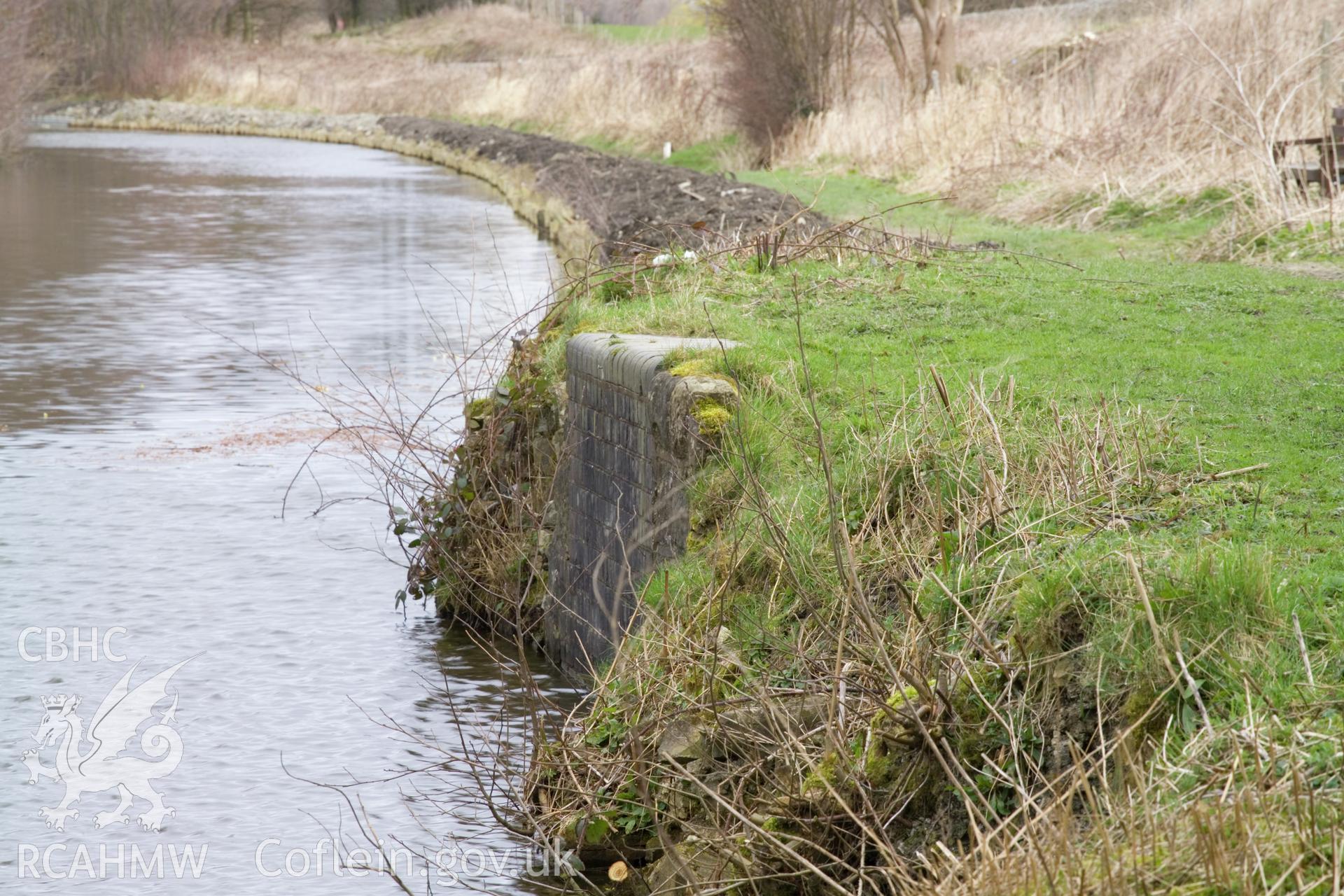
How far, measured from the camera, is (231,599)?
881cm

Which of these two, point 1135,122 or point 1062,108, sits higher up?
point 1062,108

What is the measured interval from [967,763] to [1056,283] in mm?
6276

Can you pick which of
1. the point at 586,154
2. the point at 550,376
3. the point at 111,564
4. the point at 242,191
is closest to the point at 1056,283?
the point at 550,376

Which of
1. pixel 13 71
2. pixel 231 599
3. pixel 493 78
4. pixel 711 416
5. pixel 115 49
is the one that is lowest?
pixel 231 599

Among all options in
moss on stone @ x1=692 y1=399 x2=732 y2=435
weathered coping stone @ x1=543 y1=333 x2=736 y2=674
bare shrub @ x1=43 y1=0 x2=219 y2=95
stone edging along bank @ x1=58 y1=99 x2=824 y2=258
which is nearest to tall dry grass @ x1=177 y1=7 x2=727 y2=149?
bare shrub @ x1=43 y1=0 x2=219 y2=95

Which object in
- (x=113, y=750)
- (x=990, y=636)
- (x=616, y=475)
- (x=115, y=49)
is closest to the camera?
(x=990, y=636)

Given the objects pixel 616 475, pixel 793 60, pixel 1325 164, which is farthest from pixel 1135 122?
pixel 616 475

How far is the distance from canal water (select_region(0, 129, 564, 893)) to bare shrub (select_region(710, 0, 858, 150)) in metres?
7.63

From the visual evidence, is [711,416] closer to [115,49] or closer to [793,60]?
[793,60]

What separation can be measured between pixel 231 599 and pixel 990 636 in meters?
5.26

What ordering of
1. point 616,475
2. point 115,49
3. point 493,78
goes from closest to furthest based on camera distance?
point 616,475
point 493,78
point 115,49

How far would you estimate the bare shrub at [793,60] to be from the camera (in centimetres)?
2605

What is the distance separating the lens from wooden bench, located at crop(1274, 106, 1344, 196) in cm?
1280

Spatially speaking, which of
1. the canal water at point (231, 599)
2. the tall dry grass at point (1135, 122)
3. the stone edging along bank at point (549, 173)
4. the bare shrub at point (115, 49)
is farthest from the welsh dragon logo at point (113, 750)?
the bare shrub at point (115, 49)
